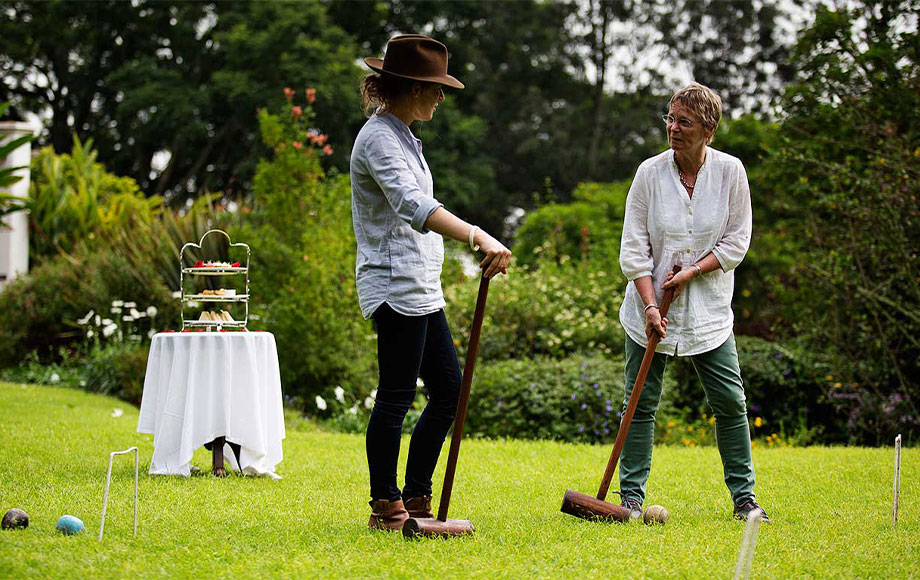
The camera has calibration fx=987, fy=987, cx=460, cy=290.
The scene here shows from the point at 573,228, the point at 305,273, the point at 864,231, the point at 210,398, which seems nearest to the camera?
the point at 210,398

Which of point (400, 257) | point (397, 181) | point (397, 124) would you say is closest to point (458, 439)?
point (400, 257)

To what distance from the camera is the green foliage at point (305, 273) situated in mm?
8664

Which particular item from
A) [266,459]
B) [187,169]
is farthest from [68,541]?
[187,169]

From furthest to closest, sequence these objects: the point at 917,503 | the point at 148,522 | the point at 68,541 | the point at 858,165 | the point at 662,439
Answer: the point at 858,165
the point at 662,439
the point at 917,503
the point at 148,522
the point at 68,541

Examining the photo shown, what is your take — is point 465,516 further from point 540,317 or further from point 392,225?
point 540,317

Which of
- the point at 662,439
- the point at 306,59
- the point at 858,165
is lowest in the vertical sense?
the point at 662,439

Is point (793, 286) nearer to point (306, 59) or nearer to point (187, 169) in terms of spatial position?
point (306, 59)

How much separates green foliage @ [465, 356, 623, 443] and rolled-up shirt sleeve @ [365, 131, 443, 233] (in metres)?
4.34

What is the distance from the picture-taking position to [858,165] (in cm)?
873

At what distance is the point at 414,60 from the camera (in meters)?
3.60

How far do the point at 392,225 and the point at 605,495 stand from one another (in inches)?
56.9

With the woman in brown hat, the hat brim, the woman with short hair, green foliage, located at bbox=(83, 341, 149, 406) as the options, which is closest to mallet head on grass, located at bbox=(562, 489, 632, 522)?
the woman with short hair

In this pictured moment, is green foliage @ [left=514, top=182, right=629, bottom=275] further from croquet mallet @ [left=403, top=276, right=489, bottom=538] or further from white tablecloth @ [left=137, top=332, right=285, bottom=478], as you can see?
croquet mallet @ [left=403, top=276, right=489, bottom=538]

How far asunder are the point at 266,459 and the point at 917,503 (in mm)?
3289
